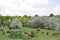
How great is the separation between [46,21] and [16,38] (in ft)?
44.6

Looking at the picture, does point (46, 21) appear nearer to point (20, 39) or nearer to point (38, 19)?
point (38, 19)

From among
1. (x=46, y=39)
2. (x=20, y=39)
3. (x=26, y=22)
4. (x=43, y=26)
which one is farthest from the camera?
(x=26, y=22)

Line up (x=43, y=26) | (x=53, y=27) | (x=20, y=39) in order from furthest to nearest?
(x=43, y=26), (x=53, y=27), (x=20, y=39)

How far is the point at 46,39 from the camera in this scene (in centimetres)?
1678

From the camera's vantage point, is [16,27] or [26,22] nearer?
[16,27]

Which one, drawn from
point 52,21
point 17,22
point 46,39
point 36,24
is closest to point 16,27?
point 17,22

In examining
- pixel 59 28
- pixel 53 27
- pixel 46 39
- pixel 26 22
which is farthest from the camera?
pixel 26 22

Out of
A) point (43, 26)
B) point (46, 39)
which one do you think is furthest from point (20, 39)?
point (43, 26)

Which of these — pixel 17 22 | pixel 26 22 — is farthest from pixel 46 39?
pixel 26 22

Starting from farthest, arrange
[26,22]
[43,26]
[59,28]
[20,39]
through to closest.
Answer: [26,22], [43,26], [59,28], [20,39]

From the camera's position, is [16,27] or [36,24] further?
[36,24]

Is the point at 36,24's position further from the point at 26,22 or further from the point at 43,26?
the point at 26,22

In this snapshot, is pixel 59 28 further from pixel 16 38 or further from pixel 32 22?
pixel 16 38

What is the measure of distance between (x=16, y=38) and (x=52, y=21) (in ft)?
42.5
